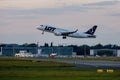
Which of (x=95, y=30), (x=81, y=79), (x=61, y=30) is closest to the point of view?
(x=81, y=79)

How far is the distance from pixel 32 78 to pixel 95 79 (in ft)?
19.5

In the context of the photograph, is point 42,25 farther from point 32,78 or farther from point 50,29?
point 32,78

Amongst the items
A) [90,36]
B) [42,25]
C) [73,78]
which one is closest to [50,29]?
[42,25]

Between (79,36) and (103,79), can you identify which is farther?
(79,36)

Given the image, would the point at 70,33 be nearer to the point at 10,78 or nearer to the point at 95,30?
→ the point at 95,30

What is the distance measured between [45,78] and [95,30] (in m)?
140

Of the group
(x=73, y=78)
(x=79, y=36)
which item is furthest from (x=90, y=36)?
(x=73, y=78)

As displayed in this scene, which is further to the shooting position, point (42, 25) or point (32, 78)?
point (42, 25)

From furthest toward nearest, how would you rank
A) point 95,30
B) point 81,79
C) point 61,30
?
point 95,30, point 61,30, point 81,79

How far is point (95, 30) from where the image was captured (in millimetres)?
184000

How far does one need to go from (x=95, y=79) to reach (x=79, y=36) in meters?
130

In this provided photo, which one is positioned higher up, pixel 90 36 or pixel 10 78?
pixel 90 36

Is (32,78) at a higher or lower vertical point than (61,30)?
lower

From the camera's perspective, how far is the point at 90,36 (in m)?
172
